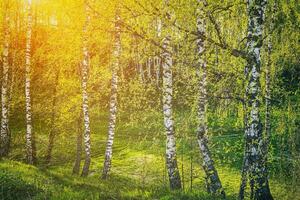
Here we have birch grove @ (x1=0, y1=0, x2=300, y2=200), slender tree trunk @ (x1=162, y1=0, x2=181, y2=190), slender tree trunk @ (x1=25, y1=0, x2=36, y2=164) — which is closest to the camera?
birch grove @ (x1=0, y1=0, x2=300, y2=200)

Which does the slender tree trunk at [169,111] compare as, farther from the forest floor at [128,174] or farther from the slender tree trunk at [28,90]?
the slender tree trunk at [28,90]

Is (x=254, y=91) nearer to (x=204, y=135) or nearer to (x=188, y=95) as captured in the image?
(x=188, y=95)

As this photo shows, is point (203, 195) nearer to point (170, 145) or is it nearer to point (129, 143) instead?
point (170, 145)

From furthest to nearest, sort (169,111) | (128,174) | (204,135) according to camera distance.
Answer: (128,174) < (169,111) < (204,135)

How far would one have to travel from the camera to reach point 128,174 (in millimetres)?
18531

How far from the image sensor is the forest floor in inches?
361

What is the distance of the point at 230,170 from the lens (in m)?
18.5

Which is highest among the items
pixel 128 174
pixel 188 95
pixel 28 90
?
pixel 28 90

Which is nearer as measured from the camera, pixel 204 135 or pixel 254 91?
pixel 254 91

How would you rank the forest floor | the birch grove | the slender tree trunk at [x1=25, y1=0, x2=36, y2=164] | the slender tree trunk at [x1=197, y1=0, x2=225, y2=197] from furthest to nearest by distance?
the slender tree trunk at [x1=25, y1=0, x2=36, y2=164], the slender tree trunk at [x1=197, y1=0, x2=225, y2=197], the forest floor, the birch grove

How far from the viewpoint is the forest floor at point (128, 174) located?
917 centimetres

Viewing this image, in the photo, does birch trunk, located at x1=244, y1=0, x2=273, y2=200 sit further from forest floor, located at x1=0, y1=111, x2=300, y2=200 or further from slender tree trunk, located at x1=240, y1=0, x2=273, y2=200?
forest floor, located at x1=0, y1=111, x2=300, y2=200

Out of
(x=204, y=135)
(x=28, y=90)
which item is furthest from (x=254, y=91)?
(x=28, y=90)

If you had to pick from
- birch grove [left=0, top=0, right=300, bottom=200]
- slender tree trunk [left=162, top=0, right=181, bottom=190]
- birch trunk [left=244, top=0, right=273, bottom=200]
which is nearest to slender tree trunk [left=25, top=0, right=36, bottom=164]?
birch grove [left=0, top=0, right=300, bottom=200]
